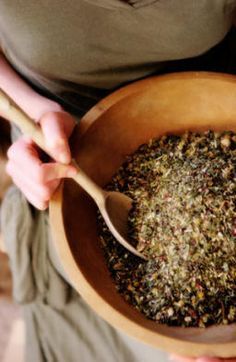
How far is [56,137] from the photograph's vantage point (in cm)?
72

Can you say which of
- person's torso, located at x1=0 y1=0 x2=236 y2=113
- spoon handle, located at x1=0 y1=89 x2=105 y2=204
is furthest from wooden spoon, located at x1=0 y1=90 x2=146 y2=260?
person's torso, located at x1=0 y1=0 x2=236 y2=113

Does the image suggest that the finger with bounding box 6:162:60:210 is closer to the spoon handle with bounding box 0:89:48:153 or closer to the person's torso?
the spoon handle with bounding box 0:89:48:153

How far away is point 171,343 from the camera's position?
70cm

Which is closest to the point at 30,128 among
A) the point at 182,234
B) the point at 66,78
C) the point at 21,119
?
the point at 21,119

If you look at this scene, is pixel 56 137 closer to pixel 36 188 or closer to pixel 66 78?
pixel 36 188

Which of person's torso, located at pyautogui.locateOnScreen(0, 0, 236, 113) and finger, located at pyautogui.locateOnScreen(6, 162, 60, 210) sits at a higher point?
person's torso, located at pyautogui.locateOnScreen(0, 0, 236, 113)

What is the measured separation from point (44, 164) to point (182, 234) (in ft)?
0.92

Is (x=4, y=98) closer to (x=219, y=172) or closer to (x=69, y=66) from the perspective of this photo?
(x=69, y=66)

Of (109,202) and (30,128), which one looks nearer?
(30,128)

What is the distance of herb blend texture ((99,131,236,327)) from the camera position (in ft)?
2.58

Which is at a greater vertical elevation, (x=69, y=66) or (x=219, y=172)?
(x=69, y=66)

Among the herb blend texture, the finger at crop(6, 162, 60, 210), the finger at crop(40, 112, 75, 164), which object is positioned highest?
the finger at crop(40, 112, 75, 164)

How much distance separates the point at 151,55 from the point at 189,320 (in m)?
0.49

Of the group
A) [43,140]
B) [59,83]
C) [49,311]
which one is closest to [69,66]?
[59,83]
